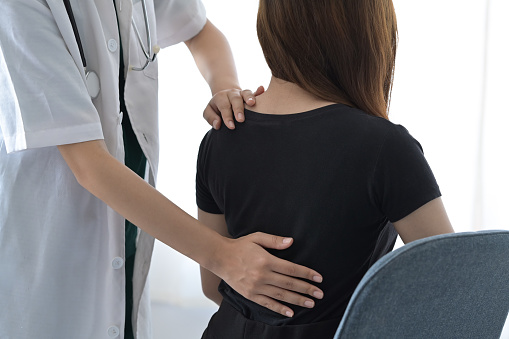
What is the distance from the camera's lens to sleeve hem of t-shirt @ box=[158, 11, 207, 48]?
128 cm

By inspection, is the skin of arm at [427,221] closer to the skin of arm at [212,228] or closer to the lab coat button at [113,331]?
the skin of arm at [212,228]

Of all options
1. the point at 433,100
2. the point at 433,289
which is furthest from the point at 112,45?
the point at 433,100

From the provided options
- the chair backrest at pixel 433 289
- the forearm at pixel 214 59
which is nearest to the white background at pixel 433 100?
the forearm at pixel 214 59

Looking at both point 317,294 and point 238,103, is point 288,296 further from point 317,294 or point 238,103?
point 238,103

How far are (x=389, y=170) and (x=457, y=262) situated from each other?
0.21 meters

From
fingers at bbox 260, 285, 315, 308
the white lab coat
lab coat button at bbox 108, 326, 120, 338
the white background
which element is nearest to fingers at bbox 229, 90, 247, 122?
the white lab coat

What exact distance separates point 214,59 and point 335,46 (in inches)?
17.8

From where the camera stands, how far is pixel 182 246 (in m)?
0.89

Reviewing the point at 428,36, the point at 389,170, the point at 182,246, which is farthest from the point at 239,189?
the point at 428,36

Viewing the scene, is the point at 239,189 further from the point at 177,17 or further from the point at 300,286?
the point at 177,17

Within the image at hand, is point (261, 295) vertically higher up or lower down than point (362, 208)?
lower down

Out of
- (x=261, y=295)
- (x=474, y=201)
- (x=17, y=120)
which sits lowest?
(x=474, y=201)

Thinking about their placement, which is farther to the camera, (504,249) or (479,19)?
(479,19)

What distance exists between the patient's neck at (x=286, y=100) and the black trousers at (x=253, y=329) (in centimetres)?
33
